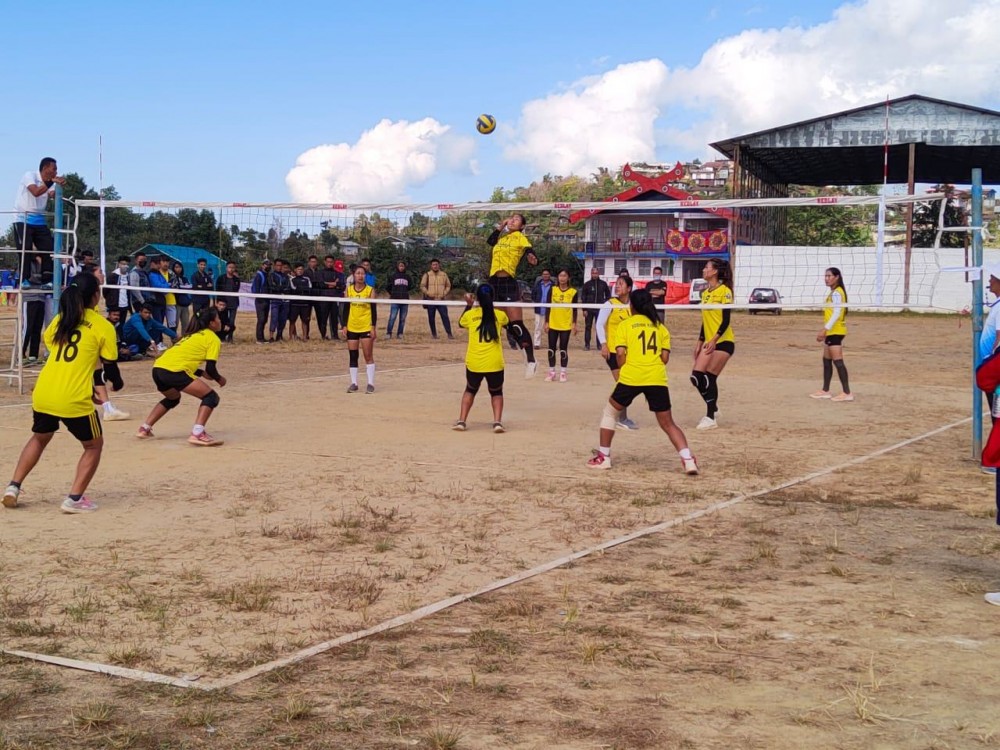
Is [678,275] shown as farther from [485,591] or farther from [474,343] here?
[485,591]

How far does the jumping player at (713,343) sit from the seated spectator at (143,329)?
10633 millimetres

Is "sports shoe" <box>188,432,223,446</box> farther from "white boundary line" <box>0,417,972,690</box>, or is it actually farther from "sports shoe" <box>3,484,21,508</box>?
"white boundary line" <box>0,417,972,690</box>

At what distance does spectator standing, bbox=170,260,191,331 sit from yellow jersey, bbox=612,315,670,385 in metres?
12.9

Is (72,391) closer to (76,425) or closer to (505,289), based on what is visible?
(76,425)

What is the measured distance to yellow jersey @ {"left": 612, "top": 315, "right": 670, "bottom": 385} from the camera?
906 cm

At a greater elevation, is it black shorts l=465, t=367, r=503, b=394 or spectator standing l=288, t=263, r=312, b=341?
spectator standing l=288, t=263, r=312, b=341

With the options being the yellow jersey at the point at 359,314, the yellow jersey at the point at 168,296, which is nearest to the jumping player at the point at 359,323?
the yellow jersey at the point at 359,314

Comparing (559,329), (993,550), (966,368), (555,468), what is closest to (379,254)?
(559,329)

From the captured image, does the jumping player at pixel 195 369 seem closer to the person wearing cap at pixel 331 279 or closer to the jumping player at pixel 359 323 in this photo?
the jumping player at pixel 359 323

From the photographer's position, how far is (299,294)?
23.7 meters

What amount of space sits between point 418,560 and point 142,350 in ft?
47.1

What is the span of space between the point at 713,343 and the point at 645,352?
3.24 metres

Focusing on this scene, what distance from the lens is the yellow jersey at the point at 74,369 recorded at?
7.36 m

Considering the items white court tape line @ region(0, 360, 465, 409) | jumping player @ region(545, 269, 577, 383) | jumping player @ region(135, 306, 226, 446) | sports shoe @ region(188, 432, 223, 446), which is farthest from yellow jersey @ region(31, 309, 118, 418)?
jumping player @ region(545, 269, 577, 383)
